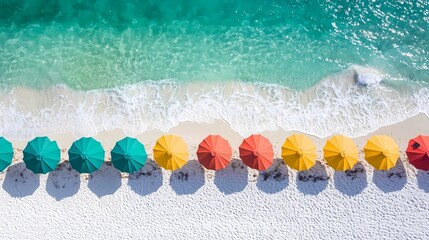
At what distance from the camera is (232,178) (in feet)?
58.1

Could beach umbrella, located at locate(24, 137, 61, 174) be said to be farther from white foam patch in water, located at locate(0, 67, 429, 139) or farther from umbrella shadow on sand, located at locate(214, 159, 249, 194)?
umbrella shadow on sand, located at locate(214, 159, 249, 194)

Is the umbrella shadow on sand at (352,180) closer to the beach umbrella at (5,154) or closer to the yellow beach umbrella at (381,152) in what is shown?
the yellow beach umbrella at (381,152)

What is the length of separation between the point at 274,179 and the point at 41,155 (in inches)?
329

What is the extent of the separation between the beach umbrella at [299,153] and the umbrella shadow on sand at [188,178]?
3173mm

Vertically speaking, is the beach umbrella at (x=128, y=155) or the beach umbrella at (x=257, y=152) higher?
the beach umbrella at (x=128, y=155)

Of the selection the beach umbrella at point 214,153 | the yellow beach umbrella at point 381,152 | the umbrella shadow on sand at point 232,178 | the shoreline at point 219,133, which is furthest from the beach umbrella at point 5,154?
the yellow beach umbrella at point 381,152

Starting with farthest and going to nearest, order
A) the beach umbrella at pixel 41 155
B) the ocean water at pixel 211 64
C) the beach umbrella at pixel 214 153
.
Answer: the ocean water at pixel 211 64 → the beach umbrella at pixel 214 153 → the beach umbrella at pixel 41 155

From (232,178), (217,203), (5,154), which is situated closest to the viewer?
(5,154)

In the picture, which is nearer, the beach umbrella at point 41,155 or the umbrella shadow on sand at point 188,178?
the beach umbrella at point 41,155

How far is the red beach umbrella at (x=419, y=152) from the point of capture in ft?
55.1

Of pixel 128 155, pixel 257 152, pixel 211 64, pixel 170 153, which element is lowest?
pixel 257 152

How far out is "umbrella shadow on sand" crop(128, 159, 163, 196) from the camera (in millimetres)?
17672

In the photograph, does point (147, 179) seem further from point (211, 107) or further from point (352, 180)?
point (352, 180)

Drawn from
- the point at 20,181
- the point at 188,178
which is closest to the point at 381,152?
the point at 188,178
